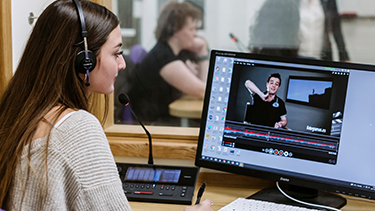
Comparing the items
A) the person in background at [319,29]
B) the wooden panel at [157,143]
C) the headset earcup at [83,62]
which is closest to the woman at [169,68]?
the wooden panel at [157,143]

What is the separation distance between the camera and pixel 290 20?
1.88 meters

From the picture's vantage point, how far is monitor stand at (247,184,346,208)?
43.2 inches

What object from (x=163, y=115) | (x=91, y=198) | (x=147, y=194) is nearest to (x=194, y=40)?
(x=163, y=115)

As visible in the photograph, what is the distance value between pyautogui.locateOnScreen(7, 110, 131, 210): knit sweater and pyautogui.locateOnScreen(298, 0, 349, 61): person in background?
→ 1.41 metres

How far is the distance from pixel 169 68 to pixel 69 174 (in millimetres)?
1112

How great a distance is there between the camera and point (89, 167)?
77 centimetres

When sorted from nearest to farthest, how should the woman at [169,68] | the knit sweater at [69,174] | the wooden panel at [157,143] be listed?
the knit sweater at [69,174] < the wooden panel at [157,143] < the woman at [169,68]

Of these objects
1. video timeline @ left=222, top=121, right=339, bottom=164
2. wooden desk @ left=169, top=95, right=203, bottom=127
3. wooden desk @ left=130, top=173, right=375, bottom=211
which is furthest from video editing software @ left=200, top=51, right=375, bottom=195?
wooden desk @ left=169, top=95, right=203, bottom=127

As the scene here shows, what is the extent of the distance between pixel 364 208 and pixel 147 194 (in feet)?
2.11

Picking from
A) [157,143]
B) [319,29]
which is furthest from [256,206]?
[319,29]

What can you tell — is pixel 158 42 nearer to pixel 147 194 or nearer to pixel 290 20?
pixel 290 20

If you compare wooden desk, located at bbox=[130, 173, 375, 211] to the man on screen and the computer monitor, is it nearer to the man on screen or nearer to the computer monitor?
the computer monitor

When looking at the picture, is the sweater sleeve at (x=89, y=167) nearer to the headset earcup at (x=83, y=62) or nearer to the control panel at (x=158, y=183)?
the headset earcup at (x=83, y=62)

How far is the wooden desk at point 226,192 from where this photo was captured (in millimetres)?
1076
